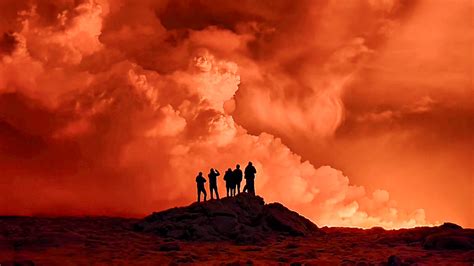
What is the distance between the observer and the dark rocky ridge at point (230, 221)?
24078 millimetres

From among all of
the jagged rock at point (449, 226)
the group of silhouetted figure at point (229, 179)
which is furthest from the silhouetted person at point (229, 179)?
the jagged rock at point (449, 226)

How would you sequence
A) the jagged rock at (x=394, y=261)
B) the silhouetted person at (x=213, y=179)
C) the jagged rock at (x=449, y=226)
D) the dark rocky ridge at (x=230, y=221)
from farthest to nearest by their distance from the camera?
the silhouetted person at (x=213, y=179)
the dark rocky ridge at (x=230, y=221)
the jagged rock at (x=449, y=226)
the jagged rock at (x=394, y=261)

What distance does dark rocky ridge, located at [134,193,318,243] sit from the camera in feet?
79.0

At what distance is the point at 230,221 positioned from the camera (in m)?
25.6

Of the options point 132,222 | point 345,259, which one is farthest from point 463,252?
point 132,222

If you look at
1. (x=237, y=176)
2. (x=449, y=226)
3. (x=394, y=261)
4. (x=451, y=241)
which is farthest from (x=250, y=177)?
(x=394, y=261)

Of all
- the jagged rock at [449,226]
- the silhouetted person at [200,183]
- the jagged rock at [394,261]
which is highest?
the silhouetted person at [200,183]

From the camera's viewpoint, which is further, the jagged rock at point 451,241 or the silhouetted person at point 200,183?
the silhouetted person at point 200,183

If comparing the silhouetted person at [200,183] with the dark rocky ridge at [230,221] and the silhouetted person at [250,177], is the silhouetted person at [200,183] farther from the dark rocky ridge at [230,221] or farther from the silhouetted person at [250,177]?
the silhouetted person at [250,177]

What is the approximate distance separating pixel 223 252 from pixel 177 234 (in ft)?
18.4

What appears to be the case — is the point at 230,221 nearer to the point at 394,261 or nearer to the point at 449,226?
the point at 449,226

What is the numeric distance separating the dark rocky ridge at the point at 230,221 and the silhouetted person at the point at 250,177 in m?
1.10

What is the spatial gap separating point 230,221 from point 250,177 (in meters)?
5.74

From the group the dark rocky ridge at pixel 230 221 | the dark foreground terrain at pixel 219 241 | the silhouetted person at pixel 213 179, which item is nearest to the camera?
the dark foreground terrain at pixel 219 241
